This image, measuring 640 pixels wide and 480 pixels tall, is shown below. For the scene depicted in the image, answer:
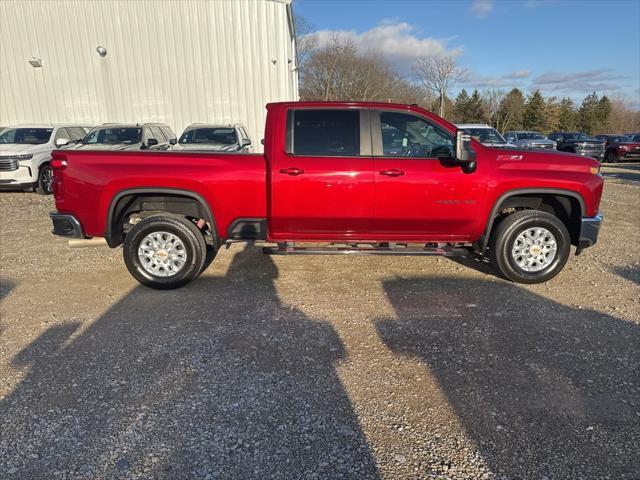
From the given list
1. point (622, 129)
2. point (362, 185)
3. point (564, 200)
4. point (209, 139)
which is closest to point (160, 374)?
point (362, 185)

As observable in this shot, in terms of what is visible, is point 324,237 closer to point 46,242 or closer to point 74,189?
point 74,189

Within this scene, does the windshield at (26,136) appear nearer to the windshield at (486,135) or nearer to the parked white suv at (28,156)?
the parked white suv at (28,156)

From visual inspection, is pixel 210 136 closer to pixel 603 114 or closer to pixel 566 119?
pixel 566 119

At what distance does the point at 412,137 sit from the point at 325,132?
92cm

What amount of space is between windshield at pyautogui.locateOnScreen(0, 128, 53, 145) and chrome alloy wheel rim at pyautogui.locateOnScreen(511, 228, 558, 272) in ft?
39.5

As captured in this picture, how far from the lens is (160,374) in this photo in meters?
3.00

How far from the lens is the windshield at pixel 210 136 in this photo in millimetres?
11336

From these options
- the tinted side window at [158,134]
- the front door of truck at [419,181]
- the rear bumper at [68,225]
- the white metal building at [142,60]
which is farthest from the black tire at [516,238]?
the white metal building at [142,60]

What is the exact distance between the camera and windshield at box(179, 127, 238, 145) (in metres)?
11.3

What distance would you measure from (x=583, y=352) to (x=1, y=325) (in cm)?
496

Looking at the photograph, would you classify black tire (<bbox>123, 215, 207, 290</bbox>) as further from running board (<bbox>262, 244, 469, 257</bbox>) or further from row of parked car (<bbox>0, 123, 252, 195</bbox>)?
row of parked car (<bbox>0, 123, 252, 195</bbox>)

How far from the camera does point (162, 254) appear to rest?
177 inches

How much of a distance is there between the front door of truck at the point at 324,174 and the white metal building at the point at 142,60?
14783mm

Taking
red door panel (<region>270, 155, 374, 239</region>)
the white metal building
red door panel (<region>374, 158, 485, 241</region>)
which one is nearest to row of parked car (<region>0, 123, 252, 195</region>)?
the white metal building
